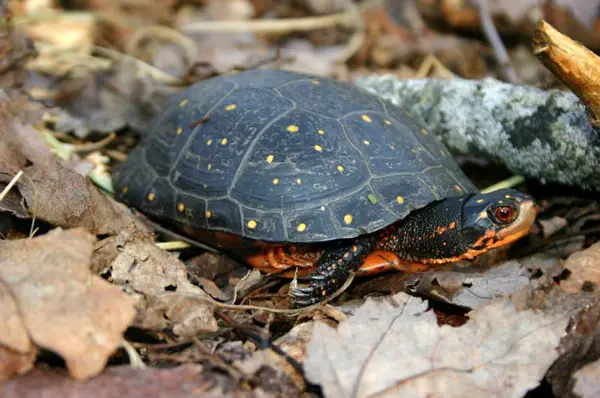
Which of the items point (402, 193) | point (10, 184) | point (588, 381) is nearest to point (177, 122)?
point (10, 184)

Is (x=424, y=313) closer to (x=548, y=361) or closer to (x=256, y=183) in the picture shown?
(x=548, y=361)

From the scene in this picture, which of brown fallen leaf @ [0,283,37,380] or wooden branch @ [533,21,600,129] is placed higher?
wooden branch @ [533,21,600,129]

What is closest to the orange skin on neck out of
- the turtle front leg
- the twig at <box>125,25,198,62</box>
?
the turtle front leg

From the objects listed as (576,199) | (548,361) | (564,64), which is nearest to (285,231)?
(548,361)

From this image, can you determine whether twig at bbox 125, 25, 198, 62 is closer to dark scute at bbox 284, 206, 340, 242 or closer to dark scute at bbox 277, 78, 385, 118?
dark scute at bbox 277, 78, 385, 118

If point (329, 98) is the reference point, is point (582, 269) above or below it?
below

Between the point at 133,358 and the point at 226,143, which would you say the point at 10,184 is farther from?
the point at 133,358
